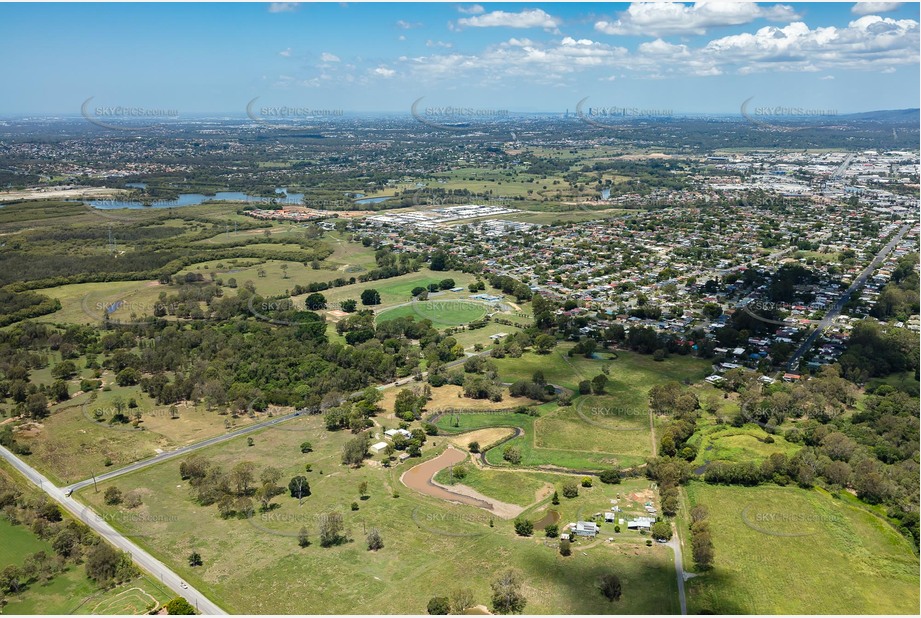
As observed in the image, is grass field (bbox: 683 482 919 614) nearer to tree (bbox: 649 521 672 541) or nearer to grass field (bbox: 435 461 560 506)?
tree (bbox: 649 521 672 541)

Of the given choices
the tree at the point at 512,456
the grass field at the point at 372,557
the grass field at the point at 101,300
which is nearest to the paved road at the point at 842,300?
the tree at the point at 512,456

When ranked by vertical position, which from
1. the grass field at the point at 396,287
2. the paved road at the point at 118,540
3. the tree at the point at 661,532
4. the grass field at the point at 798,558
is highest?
the grass field at the point at 396,287

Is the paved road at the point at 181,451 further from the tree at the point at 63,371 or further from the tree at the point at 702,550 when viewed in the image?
the tree at the point at 702,550

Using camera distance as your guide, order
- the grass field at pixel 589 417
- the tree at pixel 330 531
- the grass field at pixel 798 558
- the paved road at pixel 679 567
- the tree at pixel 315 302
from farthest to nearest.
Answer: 1. the tree at pixel 315 302
2. the grass field at pixel 589 417
3. the tree at pixel 330 531
4. the grass field at pixel 798 558
5. the paved road at pixel 679 567

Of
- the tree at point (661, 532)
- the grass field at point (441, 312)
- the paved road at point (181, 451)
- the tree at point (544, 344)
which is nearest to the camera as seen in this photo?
the tree at point (661, 532)

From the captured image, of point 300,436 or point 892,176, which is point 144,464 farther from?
point 892,176

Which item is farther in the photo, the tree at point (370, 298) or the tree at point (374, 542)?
the tree at point (370, 298)

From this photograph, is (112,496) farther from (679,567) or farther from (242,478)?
(679,567)
